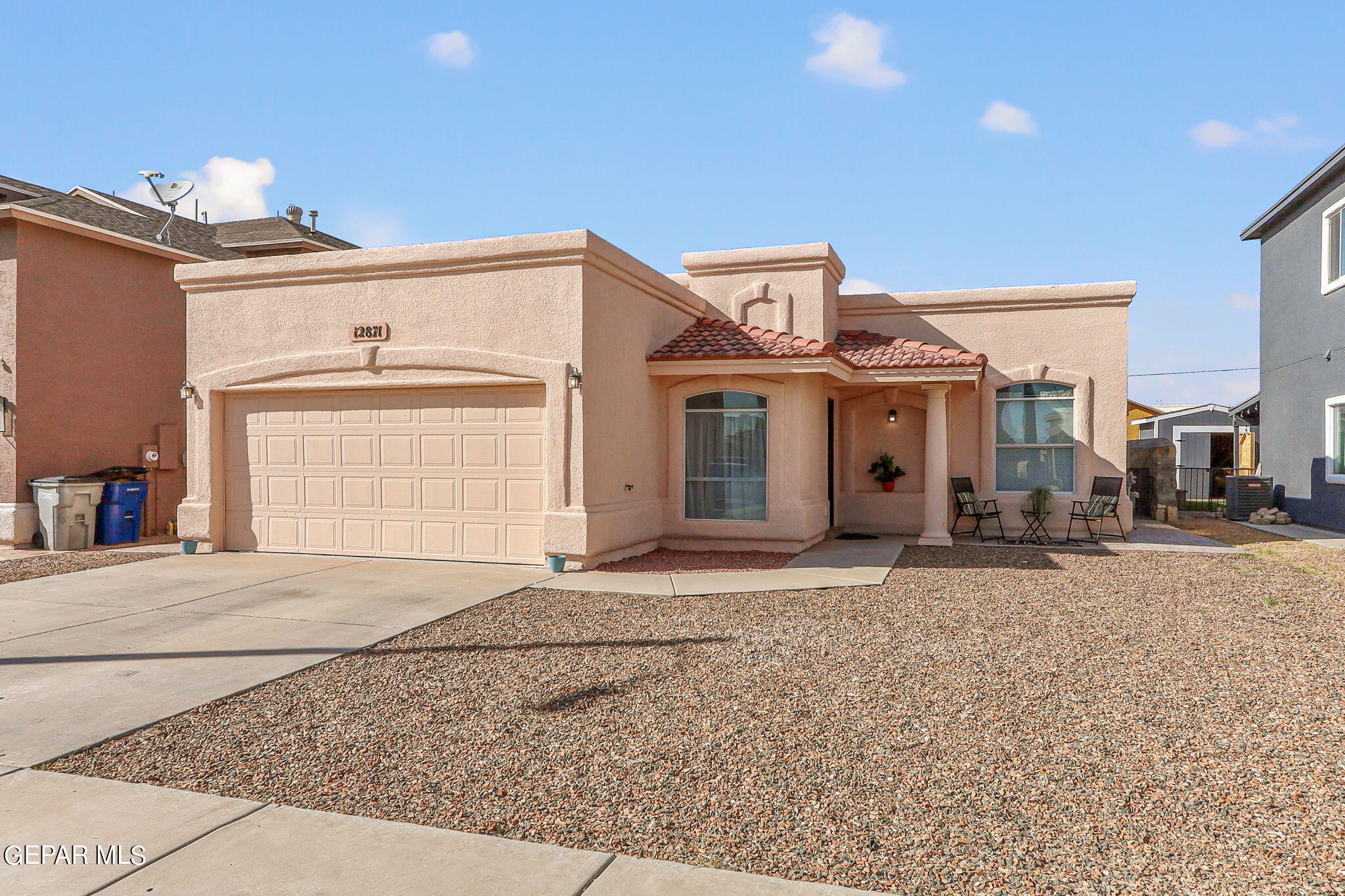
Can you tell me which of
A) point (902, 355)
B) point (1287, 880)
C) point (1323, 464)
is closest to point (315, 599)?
point (1287, 880)

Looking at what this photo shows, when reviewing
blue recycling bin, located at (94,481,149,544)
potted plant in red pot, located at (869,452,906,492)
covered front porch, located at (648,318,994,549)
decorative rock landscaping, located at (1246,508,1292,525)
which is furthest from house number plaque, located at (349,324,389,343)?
decorative rock landscaping, located at (1246,508,1292,525)

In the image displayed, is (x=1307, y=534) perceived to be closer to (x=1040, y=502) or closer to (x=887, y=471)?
(x=1040, y=502)

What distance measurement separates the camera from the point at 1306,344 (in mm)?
16938

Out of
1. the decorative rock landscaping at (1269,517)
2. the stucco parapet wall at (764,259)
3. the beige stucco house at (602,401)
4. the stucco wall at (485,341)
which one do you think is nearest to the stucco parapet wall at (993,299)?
the beige stucco house at (602,401)

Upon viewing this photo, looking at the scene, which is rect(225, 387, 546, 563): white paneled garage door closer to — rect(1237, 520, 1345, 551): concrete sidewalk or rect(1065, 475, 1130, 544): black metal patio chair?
rect(1065, 475, 1130, 544): black metal patio chair

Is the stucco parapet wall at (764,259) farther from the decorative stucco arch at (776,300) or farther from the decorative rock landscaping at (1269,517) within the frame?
the decorative rock landscaping at (1269,517)

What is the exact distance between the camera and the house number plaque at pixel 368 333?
11.2m

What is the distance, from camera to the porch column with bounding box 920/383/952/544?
13164mm

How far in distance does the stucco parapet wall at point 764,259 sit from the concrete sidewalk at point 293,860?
1157cm

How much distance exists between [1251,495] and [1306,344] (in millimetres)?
3214

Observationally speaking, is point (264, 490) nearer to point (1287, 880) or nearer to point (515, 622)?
point (515, 622)

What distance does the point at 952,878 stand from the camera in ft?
10.6

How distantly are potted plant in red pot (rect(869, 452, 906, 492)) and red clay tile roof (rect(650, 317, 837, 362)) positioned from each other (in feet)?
8.18

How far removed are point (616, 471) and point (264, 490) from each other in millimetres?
4870
